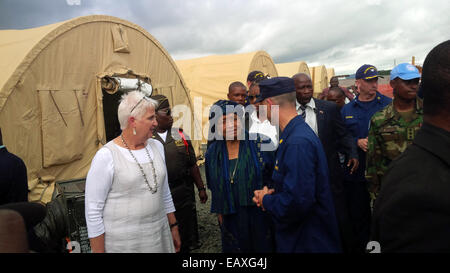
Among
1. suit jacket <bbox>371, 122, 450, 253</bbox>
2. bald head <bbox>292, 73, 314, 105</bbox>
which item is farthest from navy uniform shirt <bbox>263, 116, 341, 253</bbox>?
bald head <bbox>292, 73, 314, 105</bbox>

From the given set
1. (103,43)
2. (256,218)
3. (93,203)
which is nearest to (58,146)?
(103,43)

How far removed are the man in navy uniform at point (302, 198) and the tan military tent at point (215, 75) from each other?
9042 millimetres

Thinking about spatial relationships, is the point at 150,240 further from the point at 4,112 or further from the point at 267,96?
the point at 4,112

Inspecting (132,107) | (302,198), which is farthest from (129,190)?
(302,198)

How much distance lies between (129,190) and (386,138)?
2.75 metres

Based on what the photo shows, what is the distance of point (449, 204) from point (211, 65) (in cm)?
1227

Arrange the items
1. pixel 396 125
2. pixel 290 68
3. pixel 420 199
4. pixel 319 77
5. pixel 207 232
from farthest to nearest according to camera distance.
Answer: pixel 319 77 → pixel 290 68 → pixel 207 232 → pixel 396 125 → pixel 420 199

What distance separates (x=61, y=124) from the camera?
16.7 ft

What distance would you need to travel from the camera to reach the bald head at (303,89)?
13.0 feet

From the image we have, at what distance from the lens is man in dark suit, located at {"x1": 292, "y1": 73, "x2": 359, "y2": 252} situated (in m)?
3.62

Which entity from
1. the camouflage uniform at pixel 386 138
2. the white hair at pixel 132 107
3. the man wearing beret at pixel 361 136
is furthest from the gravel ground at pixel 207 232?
the white hair at pixel 132 107

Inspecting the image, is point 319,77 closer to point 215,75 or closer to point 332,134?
point 215,75

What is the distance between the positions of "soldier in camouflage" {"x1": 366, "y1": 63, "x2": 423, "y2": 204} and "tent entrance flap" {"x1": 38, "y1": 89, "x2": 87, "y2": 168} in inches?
193

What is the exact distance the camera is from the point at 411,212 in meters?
0.99
